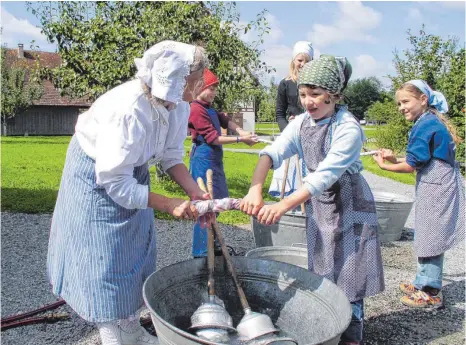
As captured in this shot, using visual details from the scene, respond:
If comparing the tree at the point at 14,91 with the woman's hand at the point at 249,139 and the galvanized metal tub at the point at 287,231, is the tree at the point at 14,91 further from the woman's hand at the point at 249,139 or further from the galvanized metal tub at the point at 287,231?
the galvanized metal tub at the point at 287,231

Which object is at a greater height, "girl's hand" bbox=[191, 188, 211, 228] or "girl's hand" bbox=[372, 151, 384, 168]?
"girl's hand" bbox=[372, 151, 384, 168]

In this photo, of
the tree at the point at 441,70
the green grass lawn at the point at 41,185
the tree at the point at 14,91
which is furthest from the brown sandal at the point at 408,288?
the tree at the point at 14,91

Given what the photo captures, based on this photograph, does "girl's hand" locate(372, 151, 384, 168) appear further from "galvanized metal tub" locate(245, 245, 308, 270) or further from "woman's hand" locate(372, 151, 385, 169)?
"galvanized metal tub" locate(245, 245, 308, 270)

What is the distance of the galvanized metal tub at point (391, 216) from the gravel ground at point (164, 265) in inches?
4.3

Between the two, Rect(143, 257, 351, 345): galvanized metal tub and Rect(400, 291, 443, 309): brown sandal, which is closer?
Rect(143, 257, 351, 345): galvanized metal tub

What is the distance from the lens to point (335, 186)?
245 centimetres

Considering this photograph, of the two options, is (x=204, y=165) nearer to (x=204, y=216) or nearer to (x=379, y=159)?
(x=379, y=159)

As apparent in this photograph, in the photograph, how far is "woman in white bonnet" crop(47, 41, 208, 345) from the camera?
191 cm

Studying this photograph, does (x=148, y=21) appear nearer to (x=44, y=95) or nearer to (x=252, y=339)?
(x=252, y=339)

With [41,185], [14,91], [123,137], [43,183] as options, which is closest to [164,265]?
[123,137]

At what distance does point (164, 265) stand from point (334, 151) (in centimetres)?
242

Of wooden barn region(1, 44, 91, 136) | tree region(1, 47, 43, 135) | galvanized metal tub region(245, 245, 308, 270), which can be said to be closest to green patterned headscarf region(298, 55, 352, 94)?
galvanized metal tub region(245, 245, 308, 270)

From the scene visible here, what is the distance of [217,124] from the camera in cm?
408

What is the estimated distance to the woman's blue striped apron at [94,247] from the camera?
6.85ft
